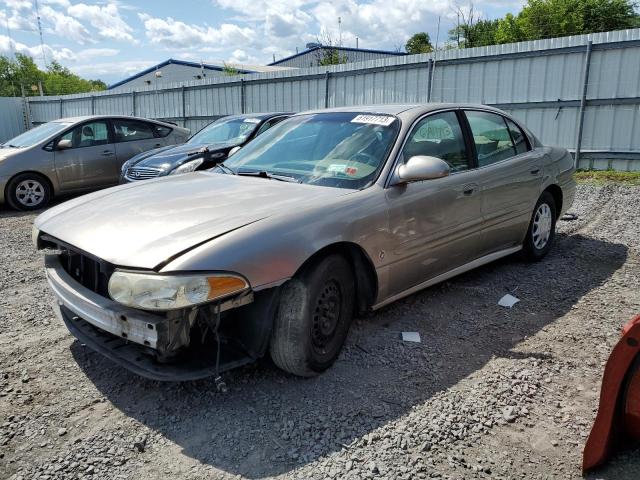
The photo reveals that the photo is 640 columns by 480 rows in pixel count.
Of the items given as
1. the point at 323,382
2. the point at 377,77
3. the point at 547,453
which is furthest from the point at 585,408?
the point at 377,77

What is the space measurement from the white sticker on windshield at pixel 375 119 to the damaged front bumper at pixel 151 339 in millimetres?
1787

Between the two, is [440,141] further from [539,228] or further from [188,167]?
[188,167]

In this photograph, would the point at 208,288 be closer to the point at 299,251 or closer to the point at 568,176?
the point at 299,251

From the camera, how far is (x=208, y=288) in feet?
8.09

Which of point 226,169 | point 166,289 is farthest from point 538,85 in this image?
point 166,289

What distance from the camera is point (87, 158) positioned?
30.6ft

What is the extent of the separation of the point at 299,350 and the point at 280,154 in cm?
167

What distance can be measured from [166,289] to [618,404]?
2031mm

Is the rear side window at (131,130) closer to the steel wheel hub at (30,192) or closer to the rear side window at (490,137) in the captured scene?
the steel wheel hub at (30,192)

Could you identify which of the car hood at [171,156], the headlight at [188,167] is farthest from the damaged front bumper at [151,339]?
the car hood at [171,156]

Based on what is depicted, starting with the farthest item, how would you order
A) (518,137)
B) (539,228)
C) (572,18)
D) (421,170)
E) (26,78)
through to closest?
(26,78), (572,18), (539,228), (518,137), (421,170)

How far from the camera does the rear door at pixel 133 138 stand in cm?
968

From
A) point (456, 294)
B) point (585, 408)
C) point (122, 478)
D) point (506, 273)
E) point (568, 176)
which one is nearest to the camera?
point (122, 478)

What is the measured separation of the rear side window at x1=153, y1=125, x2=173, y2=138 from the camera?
10.2 m
